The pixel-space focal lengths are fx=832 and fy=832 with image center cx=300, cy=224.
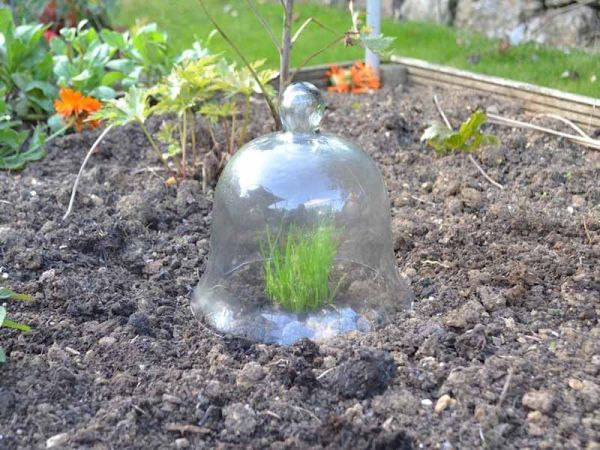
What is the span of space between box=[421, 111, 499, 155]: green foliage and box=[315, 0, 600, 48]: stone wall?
8.24 feet

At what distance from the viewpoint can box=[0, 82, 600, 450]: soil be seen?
2.15 m

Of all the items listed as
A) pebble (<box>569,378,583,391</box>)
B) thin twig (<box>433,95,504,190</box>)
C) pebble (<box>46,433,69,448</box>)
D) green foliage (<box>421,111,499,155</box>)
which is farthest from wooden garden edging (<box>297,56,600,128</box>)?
pebble (<box>46,433,69,448</box>)

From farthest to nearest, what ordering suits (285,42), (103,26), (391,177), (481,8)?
1. (481,8)
2. (103,26)
3. (391,177)
4. (285,42)

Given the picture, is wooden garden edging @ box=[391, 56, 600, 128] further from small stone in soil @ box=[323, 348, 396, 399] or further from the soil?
small stone in soil @ box=[323, 348, 396, 399]

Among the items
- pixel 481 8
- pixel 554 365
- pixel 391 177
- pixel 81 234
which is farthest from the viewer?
pixel 481 8

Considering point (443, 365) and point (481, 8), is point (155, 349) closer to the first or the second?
point (443, 365)

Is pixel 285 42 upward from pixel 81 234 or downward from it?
Result: upward

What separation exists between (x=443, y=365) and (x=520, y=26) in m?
5.04

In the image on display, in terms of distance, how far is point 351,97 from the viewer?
210 inches

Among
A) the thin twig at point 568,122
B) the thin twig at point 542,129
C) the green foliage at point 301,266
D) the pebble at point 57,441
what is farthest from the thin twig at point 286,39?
the thin twig at point 568,122

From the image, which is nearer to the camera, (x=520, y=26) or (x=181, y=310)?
(x=181, y=310)

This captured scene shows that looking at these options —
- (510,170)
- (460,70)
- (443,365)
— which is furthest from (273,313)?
(460,70)

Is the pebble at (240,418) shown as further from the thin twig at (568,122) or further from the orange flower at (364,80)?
the orange flower at (364,80)

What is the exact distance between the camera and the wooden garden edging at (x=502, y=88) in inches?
177
